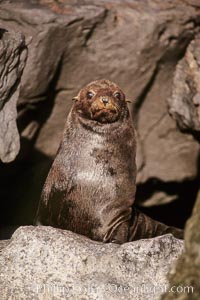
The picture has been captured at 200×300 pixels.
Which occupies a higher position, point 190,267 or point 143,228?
point 190,267

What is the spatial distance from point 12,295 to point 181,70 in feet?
15.8

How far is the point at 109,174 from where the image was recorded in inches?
324

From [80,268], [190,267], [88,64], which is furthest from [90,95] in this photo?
[190,267]

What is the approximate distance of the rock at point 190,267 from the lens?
4441 millimetres

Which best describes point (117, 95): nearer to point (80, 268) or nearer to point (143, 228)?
point (143, 228)

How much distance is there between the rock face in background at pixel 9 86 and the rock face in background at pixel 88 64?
3.10ft

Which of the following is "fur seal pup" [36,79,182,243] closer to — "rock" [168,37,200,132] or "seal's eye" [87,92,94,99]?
"seal's eye" [87,92,94,99]

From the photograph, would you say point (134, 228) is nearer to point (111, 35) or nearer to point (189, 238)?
point (111, 35)

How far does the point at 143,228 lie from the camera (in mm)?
8531

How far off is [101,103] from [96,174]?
643mm

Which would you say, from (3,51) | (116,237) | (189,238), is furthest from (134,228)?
(189,238)

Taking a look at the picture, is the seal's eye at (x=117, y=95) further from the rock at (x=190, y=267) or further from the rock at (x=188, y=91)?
the rock at (x=190, y=267)

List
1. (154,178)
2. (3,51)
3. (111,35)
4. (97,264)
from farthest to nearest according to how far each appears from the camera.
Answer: (154,178), (111,35), (3,51), (97,264)

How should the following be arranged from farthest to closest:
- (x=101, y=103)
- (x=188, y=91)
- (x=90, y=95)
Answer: (x=188, y=91) → (x=90, y=95) → (x=101, y=103)
